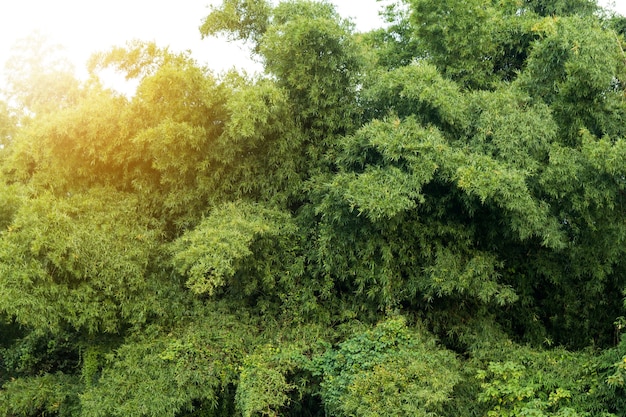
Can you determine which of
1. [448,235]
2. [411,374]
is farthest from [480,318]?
[411,374]

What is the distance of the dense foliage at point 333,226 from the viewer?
5.34 meters

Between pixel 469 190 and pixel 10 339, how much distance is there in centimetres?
816

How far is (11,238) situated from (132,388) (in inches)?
81.6

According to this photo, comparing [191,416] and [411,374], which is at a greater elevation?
[411,374]

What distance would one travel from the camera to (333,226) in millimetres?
5992

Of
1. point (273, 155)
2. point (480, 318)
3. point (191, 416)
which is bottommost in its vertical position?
point (191, 416)

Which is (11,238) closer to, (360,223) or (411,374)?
(360,223)

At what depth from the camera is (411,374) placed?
5.04m

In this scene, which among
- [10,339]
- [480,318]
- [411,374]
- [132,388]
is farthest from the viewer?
[10,339]

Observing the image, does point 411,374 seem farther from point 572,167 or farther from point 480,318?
point 572,167

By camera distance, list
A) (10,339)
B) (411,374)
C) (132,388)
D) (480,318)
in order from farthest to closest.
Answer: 1. (10,339)
2. (480,318)
3. (132,388)
4. (411,374)

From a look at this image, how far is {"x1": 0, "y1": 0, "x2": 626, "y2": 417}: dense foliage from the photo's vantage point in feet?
17.5

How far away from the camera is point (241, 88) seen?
6191mm

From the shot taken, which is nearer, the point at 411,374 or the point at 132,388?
the point at 411,374
